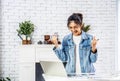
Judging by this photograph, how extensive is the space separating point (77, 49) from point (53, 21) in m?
0.75

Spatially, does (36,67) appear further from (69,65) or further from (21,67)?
(69,65)

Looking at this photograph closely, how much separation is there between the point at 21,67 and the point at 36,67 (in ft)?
0.94

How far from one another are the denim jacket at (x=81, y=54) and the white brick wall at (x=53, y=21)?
0.13 meters

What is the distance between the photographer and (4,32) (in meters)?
4.38

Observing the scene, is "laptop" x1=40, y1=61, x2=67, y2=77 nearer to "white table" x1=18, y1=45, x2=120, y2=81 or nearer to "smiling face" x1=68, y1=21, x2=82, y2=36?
"white table" x1=18, y1=45, x2=120, y2=81

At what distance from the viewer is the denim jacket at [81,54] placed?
440 centimetres

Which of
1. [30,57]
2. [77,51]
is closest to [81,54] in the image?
[77,51]

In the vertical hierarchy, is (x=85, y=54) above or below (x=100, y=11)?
below

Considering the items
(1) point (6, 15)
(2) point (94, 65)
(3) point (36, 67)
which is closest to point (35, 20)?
(1) point (6, 15)

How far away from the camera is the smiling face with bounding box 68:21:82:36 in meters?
4.46

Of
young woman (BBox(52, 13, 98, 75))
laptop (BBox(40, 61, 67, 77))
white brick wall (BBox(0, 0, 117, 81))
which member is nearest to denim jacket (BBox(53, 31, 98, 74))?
young woman (BBox(52, 13, 98, 75))

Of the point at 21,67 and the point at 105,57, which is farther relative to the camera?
the point at 105,57

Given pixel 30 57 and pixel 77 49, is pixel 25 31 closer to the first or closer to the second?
pixel 30 57

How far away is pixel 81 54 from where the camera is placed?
14.6ft
